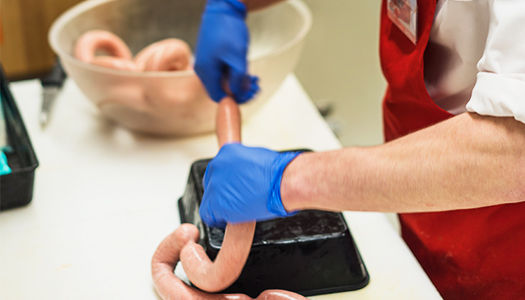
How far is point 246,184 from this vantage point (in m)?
0.64

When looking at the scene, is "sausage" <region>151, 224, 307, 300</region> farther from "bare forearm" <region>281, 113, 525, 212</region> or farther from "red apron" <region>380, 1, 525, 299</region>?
"red apron" <region>380, 1, 525, 299</region>

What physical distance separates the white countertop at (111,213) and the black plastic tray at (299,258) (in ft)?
0.14

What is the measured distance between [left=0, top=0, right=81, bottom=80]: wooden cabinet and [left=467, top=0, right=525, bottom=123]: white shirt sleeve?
2.31 m

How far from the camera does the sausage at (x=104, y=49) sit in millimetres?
1021

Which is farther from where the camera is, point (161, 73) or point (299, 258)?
point (161, 73)

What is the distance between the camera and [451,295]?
0.81m

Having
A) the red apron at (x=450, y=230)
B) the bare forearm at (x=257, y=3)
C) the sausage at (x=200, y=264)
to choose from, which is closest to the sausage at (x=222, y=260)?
the sausage at (x=200, y=264)

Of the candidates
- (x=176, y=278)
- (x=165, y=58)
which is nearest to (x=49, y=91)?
(x=165, y=58)

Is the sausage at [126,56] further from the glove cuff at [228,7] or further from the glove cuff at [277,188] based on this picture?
the glove cuff at [277,188]

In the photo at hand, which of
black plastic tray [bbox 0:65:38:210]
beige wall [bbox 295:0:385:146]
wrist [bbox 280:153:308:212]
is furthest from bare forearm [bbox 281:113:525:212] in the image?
beige wall [bbox 295:0:385:146]

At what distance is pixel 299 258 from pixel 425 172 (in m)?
0.28

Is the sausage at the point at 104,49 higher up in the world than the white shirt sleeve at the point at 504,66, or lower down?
lower down

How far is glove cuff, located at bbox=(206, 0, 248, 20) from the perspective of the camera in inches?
39.2

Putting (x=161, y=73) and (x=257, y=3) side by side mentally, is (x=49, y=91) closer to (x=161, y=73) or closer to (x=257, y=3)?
(x=161, y=73)
